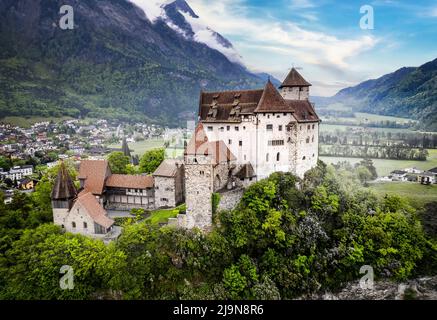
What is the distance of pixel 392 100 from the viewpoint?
205 feet

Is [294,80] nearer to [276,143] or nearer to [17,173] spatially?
[276,143]

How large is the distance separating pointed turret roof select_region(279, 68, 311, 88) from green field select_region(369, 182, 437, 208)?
15.9 meters

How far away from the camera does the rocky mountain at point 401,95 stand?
58.1 meters

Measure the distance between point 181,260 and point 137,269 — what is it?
12.5 ft

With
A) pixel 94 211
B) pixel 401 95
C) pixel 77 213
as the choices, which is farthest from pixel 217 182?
pixel 401 95

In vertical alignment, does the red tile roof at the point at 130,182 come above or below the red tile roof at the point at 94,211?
above

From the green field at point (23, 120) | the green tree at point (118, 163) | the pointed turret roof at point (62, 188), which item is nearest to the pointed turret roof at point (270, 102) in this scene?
the pointed turret roof at point (62, 188)

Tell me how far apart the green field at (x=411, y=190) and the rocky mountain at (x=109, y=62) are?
173ft

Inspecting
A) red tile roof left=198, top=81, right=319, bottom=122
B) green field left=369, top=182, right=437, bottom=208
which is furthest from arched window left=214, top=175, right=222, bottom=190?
green field left=369, top=182, right=437, bottom=208

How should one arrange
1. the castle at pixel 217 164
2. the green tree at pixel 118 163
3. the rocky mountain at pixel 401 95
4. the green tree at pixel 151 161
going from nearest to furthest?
the castle at pixel 217 164 → the green tree at pixel 118 163 → the green tree at pixel 151 161 → the rocky mountain at pixel 401 95

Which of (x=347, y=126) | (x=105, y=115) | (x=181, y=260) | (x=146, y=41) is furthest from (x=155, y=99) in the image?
(x=181, y=260)

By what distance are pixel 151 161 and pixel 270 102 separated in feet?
65.9

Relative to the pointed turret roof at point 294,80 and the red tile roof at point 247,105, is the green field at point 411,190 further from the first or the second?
the pointed turret roof at point 294,80

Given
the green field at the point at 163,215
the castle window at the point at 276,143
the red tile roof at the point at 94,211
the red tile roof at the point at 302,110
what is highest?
the red tile roof at the point at 302,110
